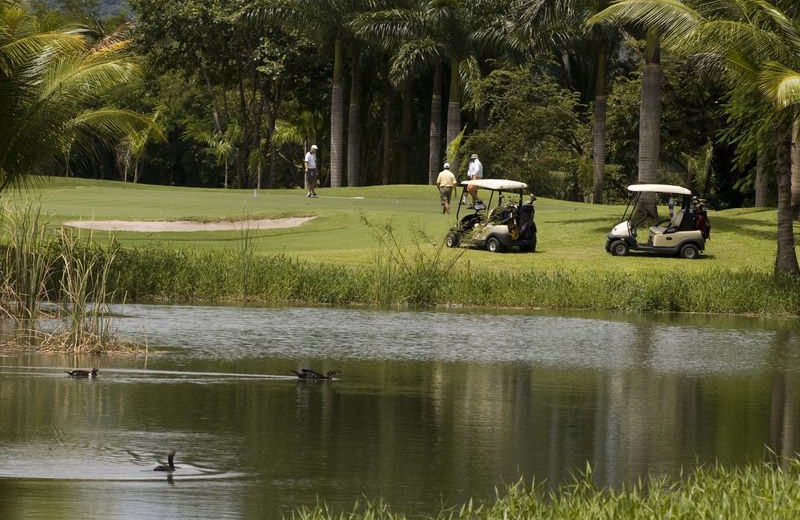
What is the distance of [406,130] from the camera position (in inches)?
2864

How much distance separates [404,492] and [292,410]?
4.30m

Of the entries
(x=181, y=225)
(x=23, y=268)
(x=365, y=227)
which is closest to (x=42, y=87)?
(x=23, y=268)

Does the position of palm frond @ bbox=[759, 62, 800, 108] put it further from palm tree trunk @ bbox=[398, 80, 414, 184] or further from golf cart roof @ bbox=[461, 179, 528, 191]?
palm tree trunk @ bbox=[398, 80, 414, 184]

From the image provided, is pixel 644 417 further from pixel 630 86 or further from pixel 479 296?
pixel 630 86

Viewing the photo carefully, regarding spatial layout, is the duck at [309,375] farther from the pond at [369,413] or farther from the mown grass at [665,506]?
the mown grass at [665,506]

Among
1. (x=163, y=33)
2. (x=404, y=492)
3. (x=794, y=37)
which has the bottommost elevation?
(x=404, y=492)

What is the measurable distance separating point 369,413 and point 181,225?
79.3 ft

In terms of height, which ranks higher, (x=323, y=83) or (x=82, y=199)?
(x=323, y=83)

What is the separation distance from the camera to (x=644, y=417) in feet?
54.6

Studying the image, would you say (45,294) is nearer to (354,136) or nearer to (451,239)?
(451,239)

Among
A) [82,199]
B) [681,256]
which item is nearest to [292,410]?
[681,256]

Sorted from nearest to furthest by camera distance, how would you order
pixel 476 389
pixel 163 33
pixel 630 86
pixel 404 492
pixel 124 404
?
pixel 404 492 < pixel 124 404 < pixel 476 389 < pixel 630 86 < pixel 163 33

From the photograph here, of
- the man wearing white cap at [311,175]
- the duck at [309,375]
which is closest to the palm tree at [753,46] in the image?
the duck at [309,375]

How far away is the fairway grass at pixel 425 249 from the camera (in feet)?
97.5
